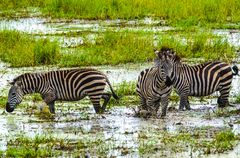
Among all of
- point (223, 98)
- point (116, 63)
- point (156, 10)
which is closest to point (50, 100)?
point (223, 98)

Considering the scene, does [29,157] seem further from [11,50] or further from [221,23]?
[221,23]

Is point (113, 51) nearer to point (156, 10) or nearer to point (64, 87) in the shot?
point (64, 87)

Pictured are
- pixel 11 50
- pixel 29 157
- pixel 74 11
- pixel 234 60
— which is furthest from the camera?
pixel 74 11

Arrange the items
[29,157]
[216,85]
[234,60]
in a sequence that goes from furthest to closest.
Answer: [234,60]
[216,85]
[29,157]

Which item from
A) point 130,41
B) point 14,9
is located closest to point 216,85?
point 130,41

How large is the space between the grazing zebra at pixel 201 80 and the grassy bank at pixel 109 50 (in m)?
3.78

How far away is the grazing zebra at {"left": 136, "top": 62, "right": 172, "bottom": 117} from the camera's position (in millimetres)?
12328

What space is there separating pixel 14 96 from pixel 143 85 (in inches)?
82.1

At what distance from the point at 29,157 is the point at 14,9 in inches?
829

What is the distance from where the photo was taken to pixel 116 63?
1777 centimetres

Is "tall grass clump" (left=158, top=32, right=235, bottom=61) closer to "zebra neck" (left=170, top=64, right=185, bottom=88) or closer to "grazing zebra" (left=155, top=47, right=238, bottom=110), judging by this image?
"grazing zebra" (left=155, top=47, right=238, bottom=110)

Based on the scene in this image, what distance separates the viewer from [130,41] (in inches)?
766

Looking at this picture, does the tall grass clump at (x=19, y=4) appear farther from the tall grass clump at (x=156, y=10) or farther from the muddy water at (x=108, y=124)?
the muddy water at (x=108, y=124)

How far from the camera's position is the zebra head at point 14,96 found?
41.9 ft
